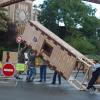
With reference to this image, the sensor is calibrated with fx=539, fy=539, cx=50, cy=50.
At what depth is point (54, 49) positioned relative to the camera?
25.3 meters

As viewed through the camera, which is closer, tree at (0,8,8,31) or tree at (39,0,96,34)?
tree at (0,8,8,31)

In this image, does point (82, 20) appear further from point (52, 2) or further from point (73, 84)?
point (73, 84)

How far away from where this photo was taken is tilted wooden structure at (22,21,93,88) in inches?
933

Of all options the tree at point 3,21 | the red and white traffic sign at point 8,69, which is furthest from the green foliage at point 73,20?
the red and white traffic sign at point 8,69

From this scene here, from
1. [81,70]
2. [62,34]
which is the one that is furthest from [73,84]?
[62,34]

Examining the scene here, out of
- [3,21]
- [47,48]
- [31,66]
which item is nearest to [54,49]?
[47,48]

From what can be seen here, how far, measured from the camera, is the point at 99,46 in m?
101

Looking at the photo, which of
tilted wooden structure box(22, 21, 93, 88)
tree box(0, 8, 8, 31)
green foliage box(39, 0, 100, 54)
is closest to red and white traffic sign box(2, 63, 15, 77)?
tilted wooden structure box(22, 21, 93, 88)

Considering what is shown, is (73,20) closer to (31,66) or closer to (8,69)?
(31,66)

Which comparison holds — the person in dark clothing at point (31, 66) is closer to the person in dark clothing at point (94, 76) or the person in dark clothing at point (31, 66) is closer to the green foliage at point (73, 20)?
the person in dark clothing at point (94, 76)

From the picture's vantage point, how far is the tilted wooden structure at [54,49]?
933 inches

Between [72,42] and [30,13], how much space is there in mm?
8315

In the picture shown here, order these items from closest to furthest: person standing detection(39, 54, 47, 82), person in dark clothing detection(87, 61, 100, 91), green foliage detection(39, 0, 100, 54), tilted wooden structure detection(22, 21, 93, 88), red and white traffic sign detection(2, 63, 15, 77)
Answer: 1. person in dark clothing detection(87, 61, 100, 91)
2. red and white traffic sign detection(2, 63, 15, 77)
3. tilted wooden structure detection(22, 21, 93, 88)
4. person standing detection(39, 54, 47, 82)
5. green foliage detection(39, 0, 100, 54)

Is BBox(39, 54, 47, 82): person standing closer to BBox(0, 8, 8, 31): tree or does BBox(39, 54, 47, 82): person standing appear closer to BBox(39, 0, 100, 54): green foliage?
BBox(0, 8, 8, 31): tree
